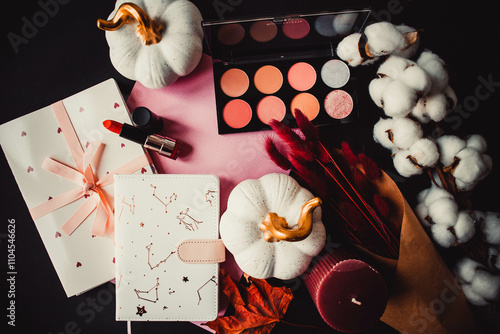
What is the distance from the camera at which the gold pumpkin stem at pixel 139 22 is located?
76 centimetres

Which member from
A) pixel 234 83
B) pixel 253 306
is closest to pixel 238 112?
pixel 234 83

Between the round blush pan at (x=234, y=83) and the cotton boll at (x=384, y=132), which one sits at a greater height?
the round blush pan at (x=234, y=83)

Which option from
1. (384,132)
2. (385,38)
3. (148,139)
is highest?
(385,38)

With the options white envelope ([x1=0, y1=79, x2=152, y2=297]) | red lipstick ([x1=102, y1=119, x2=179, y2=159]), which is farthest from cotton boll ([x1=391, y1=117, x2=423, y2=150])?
white envelope ([x1=0, y1=79, x2=152, y2=297])

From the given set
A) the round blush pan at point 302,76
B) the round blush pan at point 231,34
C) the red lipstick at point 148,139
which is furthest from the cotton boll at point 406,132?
the red lipstick at point 148,139

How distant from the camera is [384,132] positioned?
842mm

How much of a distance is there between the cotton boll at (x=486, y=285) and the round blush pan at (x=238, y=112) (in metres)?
0.73

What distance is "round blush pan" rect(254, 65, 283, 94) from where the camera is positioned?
91 cm

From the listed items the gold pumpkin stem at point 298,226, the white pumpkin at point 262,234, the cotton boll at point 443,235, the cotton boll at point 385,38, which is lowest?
the cotton boll at point 443,235

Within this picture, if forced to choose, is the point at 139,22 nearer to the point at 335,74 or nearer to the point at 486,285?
the point at 335,74

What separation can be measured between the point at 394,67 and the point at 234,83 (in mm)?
429

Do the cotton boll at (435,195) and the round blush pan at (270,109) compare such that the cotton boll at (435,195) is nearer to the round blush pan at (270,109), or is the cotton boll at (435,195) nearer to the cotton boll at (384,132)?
the cotton boll at (384,132)

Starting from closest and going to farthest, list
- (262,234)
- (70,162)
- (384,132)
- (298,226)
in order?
(298,226) → (262,234) → (384,132) → (70,162)

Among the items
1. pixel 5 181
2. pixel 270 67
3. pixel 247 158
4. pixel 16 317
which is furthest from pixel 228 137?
pixel 16 317
